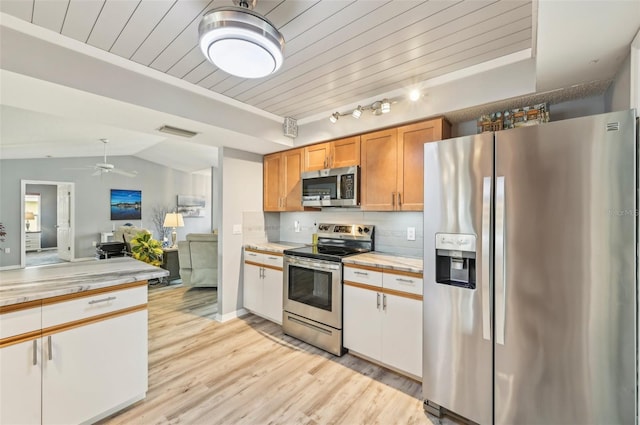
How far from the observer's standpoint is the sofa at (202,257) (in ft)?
15.4

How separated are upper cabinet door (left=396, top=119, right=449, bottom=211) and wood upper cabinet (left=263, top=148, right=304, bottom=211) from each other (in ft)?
4.29

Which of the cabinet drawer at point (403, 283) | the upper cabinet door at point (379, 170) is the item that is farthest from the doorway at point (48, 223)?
the cabinet drawer at point (403, 283)

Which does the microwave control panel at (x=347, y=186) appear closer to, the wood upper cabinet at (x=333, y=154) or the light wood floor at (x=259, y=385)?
the wood upper cabinet at (x=333, y=154)

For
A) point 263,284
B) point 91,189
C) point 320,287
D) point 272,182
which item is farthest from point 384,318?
point 91,189

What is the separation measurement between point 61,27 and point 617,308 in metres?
3.44

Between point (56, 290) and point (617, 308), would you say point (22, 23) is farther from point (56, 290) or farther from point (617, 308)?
point (617, 308)

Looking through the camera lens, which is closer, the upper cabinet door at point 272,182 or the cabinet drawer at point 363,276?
the cabinet drawer at point 363,276

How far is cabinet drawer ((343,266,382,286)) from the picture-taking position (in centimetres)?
238

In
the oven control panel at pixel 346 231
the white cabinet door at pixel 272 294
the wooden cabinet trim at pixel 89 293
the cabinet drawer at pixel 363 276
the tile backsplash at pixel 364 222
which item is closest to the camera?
the wooden cabinet trim at pixel 89 293

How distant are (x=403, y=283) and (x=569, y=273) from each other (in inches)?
41.5

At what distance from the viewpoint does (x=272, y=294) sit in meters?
3.29

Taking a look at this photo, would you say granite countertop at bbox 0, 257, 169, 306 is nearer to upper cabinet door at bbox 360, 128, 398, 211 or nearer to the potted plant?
upper cabinet door at bbox 360, 128, 398, 211

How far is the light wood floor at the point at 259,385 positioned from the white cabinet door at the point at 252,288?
0.34 m

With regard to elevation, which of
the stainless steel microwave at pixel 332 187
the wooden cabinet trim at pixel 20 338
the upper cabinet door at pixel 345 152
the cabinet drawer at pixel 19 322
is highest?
the upper cabinet door at pixel 345 152
